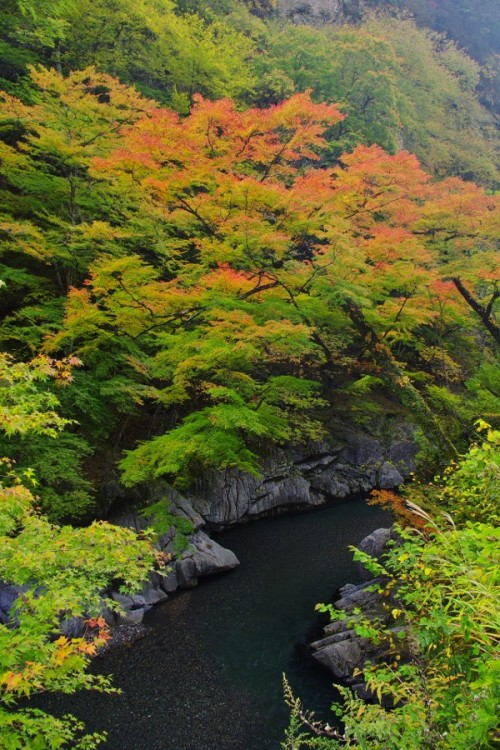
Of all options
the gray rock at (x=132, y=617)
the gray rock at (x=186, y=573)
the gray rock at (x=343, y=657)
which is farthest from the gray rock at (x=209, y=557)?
the gray rock at (x=343, y=657)

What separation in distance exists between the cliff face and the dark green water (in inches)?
1592

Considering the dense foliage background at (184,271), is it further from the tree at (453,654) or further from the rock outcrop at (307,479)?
the tree at (453,654)

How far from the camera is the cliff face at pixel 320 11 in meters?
35.0

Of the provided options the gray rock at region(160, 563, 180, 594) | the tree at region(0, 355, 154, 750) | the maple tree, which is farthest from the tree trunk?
the tree at region(0, 355, 154, 750)

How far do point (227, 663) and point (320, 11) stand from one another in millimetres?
46116

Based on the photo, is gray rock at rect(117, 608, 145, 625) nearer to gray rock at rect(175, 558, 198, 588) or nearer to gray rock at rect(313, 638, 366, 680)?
gray rock at rect(175, 558, 198, 588)

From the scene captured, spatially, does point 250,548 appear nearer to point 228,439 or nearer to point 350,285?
point 228,439

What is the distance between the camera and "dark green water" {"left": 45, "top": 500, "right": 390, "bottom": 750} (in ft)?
23.9

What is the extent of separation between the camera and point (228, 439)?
10.3 metres

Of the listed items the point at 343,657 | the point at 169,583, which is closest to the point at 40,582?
the point at 343,657

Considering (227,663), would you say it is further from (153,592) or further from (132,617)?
(153,592)

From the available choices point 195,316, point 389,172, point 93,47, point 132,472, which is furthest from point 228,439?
point 93,47

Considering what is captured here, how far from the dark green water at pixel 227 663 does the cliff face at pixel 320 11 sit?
40.4 metres

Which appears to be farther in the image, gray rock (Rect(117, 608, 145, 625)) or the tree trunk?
the tree trunk
